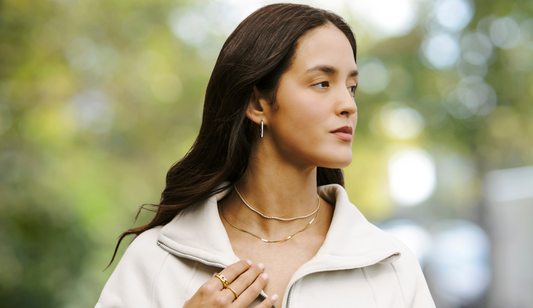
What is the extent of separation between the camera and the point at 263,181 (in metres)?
2.26

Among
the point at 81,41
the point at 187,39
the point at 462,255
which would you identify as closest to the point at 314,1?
the point at 187,39

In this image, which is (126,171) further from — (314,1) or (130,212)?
(314,1)

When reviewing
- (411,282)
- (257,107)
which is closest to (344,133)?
(257,107)

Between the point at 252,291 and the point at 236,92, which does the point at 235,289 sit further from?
the point at 236,92

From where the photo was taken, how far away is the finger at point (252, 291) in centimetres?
188

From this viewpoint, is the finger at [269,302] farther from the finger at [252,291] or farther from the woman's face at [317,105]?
the woman's face at [317,105]

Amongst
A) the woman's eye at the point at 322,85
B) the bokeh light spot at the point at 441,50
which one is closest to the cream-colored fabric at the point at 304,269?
the woman's eye at the point at 322,85

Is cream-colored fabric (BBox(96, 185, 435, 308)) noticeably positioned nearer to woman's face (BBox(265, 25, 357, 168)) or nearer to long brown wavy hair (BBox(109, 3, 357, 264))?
long brown wavy hair (BBox(109, 3, 357, 264))

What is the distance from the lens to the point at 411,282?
2125 mm

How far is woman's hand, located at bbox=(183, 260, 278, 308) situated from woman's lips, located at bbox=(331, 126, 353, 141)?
63 centimetres

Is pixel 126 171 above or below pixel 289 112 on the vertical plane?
below

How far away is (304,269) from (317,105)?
2.17 feet

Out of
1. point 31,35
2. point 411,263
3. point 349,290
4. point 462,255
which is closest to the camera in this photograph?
point 349,290

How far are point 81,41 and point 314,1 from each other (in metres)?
4.15
